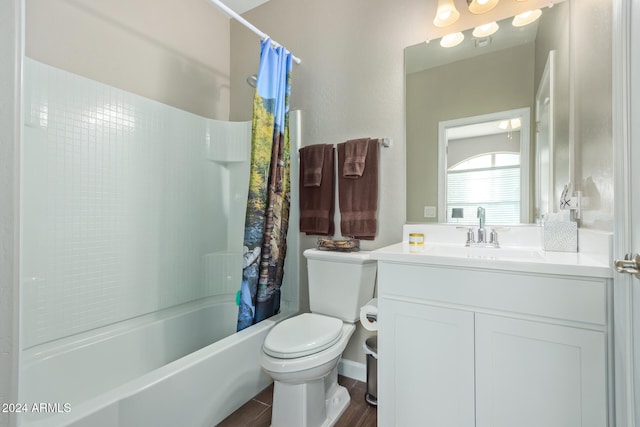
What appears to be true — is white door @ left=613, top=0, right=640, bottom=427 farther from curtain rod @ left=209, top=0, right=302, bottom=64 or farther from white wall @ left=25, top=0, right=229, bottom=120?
white wall @ left=25, top=0, right=229, bottom=120

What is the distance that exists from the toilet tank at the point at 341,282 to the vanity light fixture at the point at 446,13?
136 cm

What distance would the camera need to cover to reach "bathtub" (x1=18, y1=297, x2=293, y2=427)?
3.51 ft

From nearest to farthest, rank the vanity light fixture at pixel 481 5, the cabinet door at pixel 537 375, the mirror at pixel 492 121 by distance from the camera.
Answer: the cabinet door at pixel 537 375
the mirror at pixel 492 121
the vanity light fixture at pixel 481 5

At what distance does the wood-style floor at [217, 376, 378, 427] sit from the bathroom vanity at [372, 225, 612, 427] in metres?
0.34

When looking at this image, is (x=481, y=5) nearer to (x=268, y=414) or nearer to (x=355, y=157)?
(x=355, y=157)

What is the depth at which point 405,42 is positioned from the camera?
172 centimetres

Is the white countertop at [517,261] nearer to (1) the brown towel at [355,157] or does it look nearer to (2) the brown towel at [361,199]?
(2) the brown towel at [361,199]

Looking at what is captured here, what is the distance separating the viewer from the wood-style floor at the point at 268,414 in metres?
1.45

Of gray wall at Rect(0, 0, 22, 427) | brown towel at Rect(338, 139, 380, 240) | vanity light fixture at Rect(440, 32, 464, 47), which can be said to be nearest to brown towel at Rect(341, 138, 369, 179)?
brown towel at Rect(338, 139, 380, 240)

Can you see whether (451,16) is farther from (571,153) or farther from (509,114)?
(571,153)

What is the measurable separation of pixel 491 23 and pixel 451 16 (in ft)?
0.67

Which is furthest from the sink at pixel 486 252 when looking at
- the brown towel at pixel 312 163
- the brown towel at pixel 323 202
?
the brown towel at pixel 312 163

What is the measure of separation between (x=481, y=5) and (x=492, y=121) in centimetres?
59

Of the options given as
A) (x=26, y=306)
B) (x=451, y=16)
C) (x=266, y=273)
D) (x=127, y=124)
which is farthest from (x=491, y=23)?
(x=26, y=306)
